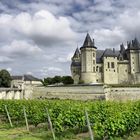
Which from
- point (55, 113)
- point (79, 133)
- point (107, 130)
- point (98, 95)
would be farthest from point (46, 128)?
point (98, 95)

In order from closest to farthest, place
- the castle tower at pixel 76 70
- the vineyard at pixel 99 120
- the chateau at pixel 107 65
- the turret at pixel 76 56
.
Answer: the vineyard at pixel 99 120 → the chateau at pixel 107 65 → the castle tower at pixel 76 70 → the turret at pixel 76 56

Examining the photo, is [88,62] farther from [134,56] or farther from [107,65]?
[134,56]

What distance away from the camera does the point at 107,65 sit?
204ft

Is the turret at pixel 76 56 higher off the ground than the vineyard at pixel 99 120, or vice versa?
the turret at pixel 76 56

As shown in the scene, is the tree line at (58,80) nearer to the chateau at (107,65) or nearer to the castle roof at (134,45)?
the chateau at (107,65)

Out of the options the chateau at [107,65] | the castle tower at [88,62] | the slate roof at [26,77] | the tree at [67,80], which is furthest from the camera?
the slate roof at [26,77]

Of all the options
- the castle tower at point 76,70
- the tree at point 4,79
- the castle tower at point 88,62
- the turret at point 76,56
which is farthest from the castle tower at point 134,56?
the tree at point 4,79

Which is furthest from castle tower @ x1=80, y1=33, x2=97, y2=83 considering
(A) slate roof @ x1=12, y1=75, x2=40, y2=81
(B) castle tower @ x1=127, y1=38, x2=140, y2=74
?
(A) slate roof @ x1=12, y1=75, x2=40, y2=81

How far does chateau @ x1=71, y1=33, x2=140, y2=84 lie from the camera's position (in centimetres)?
6062

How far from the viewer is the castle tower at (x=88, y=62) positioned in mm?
59575

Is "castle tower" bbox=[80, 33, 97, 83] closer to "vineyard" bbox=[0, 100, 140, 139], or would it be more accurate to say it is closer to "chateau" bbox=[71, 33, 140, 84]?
"chateau" bbox=[71, 33, 140, 84]

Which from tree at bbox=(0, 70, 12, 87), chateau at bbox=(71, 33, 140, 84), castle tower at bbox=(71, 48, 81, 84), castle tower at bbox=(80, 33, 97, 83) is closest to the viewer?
tree at bbox=(0, 70, 12, 87)

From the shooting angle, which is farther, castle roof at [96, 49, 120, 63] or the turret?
the turret

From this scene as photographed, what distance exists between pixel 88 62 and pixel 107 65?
4552mm
